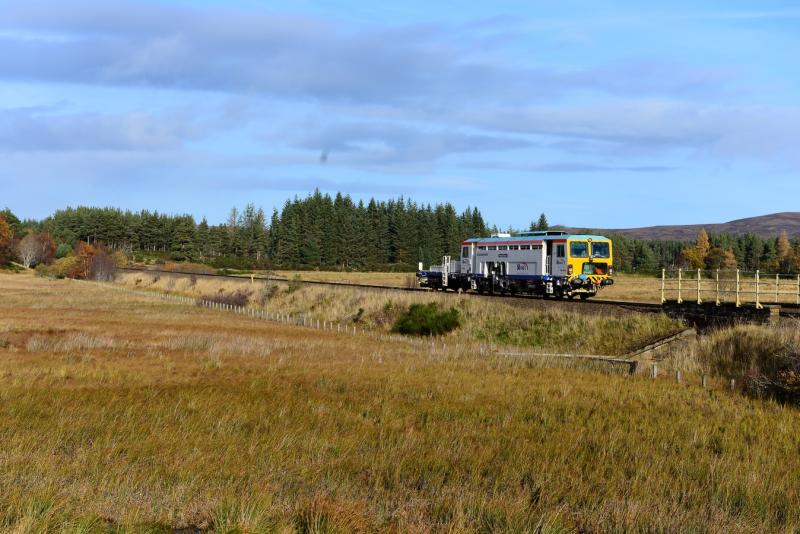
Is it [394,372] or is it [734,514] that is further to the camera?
[394,372]

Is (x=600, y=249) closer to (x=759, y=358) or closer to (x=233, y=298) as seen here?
(x=759, y=358)

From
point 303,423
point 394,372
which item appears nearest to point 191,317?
point 394,372

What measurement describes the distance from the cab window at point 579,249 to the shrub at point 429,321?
7.02 meters

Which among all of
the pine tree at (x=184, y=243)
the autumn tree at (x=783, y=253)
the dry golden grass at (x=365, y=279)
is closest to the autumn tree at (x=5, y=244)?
the pine tree at (x=184, y=243)

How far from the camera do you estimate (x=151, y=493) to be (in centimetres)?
895

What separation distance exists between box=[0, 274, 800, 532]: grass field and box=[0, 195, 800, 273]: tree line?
376ft

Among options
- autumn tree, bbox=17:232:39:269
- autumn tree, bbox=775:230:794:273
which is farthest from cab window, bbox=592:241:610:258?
autumn tree, bbox=17:232:39:269

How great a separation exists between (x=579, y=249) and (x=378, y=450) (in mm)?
29950

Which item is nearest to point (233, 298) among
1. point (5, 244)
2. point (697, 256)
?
point (5, 244)

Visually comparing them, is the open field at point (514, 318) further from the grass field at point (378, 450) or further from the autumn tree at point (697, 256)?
the autumn tree at point (697, 256)

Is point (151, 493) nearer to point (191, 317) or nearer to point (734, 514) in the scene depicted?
point (734, 514)

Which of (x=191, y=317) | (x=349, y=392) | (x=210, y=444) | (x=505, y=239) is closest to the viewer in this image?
(x=210, y=444)

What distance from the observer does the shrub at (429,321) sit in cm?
3778

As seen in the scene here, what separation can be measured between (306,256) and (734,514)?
136 metres
